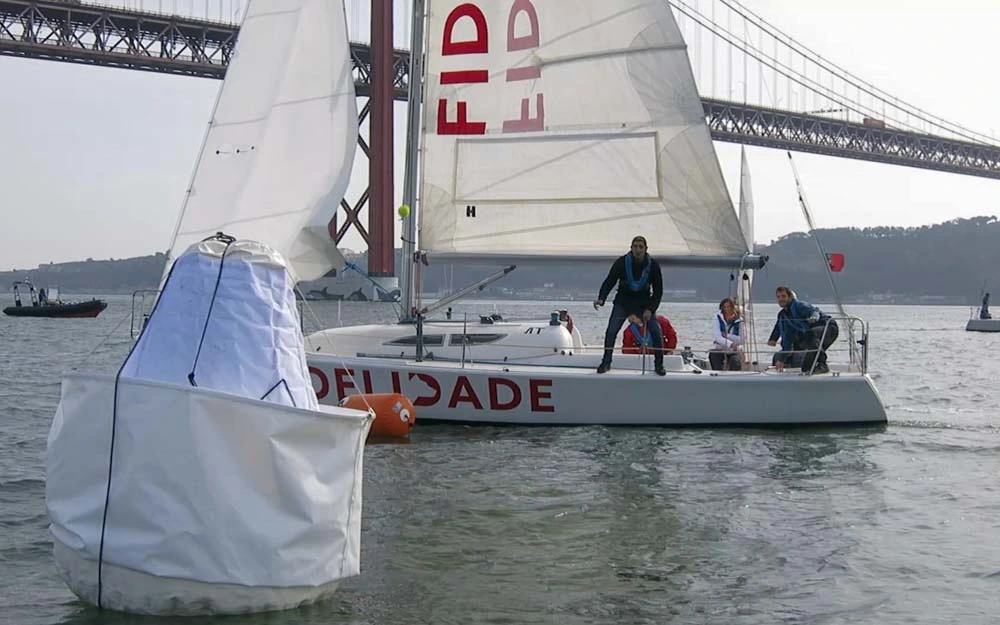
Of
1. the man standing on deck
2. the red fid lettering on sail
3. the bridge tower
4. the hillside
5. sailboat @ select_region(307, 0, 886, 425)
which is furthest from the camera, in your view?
the hillside

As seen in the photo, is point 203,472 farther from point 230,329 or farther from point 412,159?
point 412,159

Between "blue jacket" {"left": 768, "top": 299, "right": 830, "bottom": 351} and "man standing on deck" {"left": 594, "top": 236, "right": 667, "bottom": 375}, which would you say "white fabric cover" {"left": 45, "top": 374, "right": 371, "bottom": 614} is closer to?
"man standing on deck" {"left": 594, "top": 236, "right": 667, "bottom": 375}

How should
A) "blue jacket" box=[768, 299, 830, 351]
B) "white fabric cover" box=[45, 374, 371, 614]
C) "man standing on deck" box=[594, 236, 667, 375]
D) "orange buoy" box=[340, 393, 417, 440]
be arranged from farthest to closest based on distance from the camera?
"blue jacket" box=[768, 299, 830, 351], "man standing on deck" box=[594, 236, 667, 375], "orange buoy" box=[340, 393, 417, 440], "white fabric cover" box=[45, 374, 371, 614]

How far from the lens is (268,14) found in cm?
962

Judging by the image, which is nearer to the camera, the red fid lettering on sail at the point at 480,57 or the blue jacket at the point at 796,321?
the blue jacket at the point at 796,321

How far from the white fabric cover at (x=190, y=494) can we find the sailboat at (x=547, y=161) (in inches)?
217

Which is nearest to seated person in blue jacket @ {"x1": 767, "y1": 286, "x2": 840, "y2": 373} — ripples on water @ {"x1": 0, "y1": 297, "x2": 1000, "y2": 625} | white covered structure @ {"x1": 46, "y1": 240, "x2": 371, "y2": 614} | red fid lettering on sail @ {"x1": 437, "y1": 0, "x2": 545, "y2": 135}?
ripples on water @ {"x1": 0, "y1": 297, "x2": 1000, "y2": 625}

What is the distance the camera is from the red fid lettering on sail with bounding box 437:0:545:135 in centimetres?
991

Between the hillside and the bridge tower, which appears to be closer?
the bridge tower

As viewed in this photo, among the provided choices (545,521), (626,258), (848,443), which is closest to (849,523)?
A: (545,521)

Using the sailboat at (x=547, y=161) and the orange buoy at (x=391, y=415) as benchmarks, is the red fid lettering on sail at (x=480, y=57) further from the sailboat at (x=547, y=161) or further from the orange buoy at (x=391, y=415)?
the orange buoy at (x=391, y=415)

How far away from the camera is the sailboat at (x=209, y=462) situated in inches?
151

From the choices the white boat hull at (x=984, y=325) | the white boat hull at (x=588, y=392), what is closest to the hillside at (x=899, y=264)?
the white boat hull at (x=984, y=325)

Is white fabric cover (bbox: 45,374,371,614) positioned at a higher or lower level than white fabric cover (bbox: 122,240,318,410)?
lower
